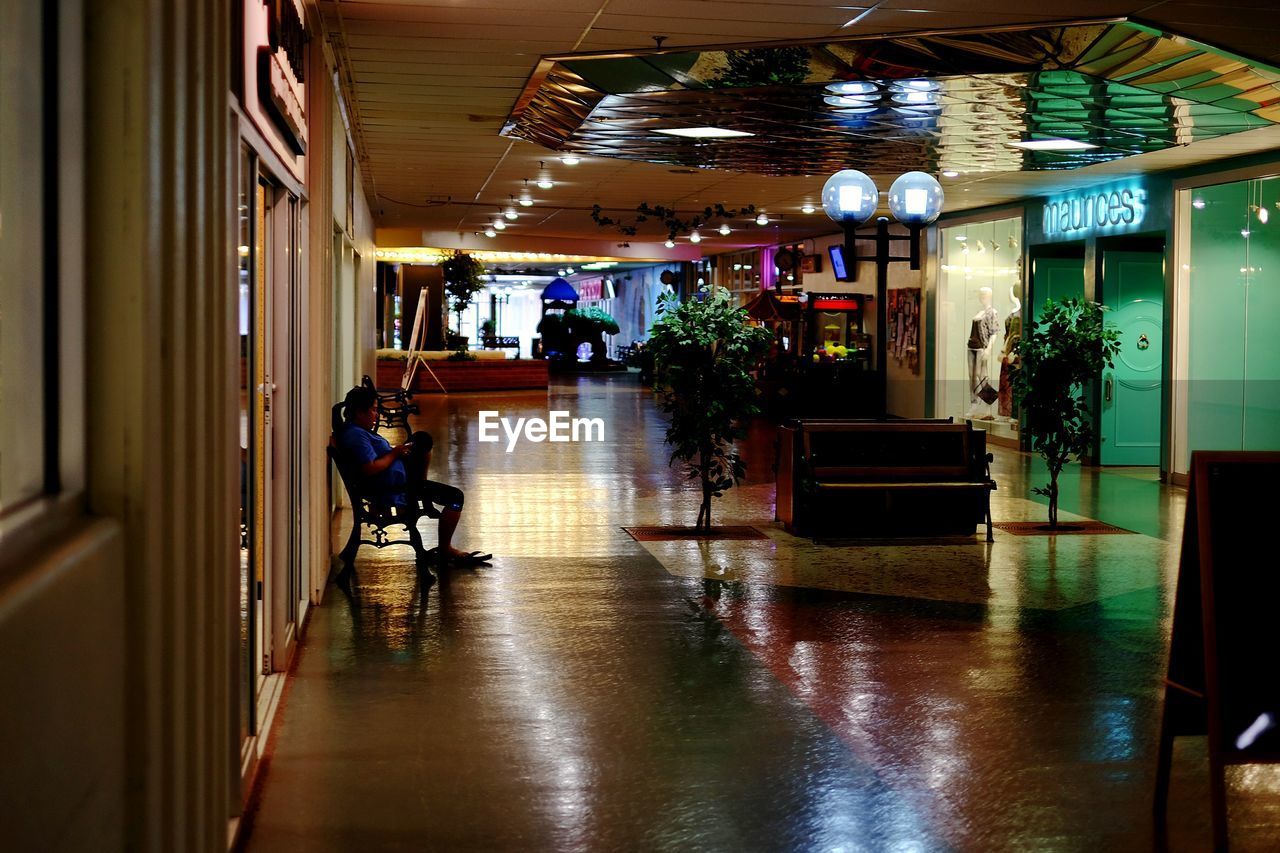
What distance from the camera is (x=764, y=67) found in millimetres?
8062

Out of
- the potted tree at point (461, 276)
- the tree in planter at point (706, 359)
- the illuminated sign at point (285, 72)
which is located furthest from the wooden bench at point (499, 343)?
the illuminated sign at point (285, 72)

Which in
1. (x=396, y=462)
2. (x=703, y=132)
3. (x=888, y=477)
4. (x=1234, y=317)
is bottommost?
(x=888, y=477)

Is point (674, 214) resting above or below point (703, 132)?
above

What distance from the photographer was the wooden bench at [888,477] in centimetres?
903

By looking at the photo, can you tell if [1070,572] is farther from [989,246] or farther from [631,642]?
[989,246]

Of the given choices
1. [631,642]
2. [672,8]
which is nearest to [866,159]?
[672,8]

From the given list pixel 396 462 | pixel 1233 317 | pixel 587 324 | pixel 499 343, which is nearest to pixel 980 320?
pixel 1233 317

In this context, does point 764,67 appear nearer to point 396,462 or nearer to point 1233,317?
point 396,462

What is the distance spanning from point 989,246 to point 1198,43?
1006 cm

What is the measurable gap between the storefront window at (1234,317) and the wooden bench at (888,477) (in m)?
3.77

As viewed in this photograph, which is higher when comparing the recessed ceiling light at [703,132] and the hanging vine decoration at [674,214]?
the hanging vine decoration at [674,214]

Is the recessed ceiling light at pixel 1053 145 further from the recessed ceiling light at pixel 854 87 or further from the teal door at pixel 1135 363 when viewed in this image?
the teal door at pixel 1135 363

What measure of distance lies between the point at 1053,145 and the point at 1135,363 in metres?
4.23

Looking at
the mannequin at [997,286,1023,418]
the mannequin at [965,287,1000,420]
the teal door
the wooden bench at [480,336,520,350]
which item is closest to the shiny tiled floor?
the teal door
